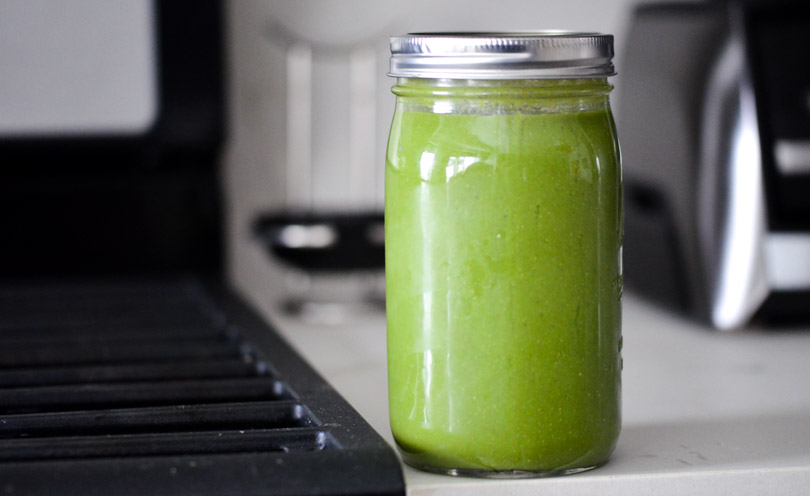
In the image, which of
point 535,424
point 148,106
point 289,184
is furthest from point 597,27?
point 535,424

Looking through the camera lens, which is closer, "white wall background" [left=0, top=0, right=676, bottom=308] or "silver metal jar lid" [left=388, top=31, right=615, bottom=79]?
"silver metal jar lid" [left=388, top=31, right=615, bottom=79]

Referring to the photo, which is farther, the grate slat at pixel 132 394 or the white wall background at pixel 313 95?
the white wall background at pixel 313 95

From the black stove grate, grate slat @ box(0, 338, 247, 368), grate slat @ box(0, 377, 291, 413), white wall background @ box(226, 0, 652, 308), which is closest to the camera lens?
the black stove grate

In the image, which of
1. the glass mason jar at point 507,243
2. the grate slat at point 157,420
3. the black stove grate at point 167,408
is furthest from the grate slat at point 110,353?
the glass mason jar at point 507,243

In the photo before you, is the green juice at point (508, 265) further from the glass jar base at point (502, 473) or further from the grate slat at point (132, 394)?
the grate slat at point (132, 394)

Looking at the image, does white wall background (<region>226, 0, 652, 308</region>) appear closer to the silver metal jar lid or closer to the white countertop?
the white countertop

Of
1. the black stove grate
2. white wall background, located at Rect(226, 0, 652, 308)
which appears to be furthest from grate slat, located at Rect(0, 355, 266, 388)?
white wall background, located at Rect(226, 0, 652, 308)
